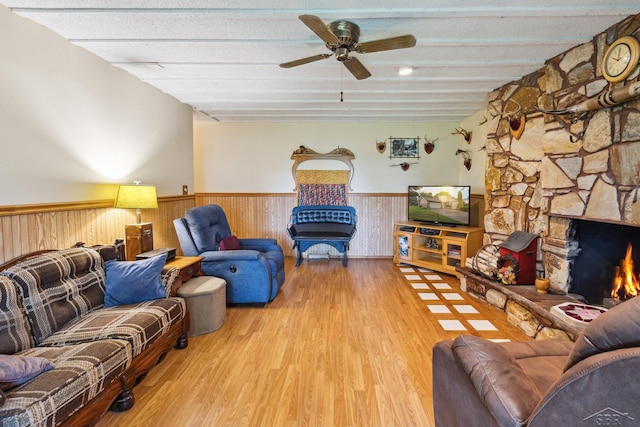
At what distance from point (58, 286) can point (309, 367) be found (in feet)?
5.89

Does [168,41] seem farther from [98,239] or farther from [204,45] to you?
[98,239]

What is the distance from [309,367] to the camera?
229 centimetres

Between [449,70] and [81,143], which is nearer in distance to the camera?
[81,143]

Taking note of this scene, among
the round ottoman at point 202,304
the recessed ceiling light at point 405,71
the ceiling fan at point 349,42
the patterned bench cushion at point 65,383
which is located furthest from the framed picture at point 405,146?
the patterned bench cushion at point 65,383

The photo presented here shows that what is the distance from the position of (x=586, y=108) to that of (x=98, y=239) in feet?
14.2

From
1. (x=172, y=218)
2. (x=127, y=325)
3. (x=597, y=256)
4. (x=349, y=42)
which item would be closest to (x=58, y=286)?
(x=127, y=325)

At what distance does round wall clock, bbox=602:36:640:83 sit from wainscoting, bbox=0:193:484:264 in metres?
2.71

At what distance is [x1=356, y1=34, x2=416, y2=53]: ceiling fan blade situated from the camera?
1.99m

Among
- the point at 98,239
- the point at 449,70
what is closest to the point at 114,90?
the point at 98,239

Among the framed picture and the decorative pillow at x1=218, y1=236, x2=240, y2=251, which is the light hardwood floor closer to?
the decorative pillow at x1=218, y1=236, x2=240, y2=251

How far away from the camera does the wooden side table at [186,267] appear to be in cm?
276

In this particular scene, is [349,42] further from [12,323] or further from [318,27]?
[12,323]

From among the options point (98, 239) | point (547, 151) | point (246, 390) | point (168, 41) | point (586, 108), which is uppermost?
point (168, 41)

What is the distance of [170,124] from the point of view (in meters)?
4.09
